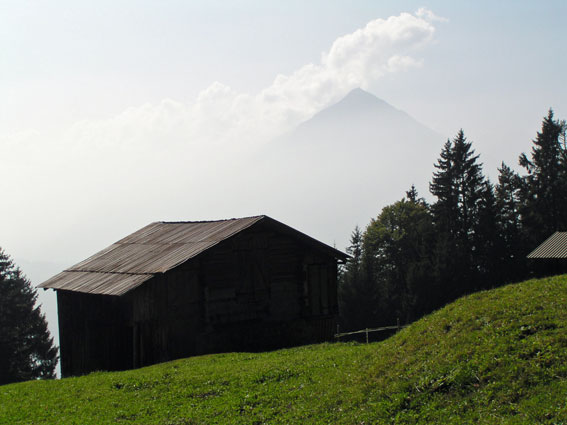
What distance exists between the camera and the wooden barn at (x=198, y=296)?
2566cm

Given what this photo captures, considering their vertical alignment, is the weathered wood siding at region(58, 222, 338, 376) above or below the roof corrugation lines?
below

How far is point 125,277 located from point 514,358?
63.2 ft

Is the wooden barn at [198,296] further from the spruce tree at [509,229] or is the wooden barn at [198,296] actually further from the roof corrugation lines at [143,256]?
the spruce tree at [509,229]

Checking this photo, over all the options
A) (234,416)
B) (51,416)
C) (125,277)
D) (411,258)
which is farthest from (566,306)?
(411,258)

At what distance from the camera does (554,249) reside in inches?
1674

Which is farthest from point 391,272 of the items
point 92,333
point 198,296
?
point 92,333

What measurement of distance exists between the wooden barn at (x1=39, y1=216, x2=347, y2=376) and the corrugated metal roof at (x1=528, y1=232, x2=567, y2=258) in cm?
1905

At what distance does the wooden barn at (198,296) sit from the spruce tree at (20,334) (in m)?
30.6

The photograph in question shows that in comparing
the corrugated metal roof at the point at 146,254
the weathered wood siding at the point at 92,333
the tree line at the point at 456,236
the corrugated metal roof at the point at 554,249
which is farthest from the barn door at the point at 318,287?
the tree line at the point at 456,236

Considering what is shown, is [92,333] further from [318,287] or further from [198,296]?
[318,287]

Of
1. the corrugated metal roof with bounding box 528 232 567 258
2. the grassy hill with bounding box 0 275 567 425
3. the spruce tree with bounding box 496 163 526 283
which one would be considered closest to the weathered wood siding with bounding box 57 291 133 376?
the grassy hill with bounding box 0 275 567 425

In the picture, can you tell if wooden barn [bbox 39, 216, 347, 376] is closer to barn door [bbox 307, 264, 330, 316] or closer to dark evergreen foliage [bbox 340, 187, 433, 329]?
A: barn door [bbox 307, 264, 330, 316]

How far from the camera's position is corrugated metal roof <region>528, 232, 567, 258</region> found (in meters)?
41.5

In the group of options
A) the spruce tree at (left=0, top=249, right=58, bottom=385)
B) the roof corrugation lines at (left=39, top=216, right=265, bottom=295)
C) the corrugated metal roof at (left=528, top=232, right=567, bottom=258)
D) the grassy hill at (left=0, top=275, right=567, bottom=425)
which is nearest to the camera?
the grassy hill at (left=0, top=275, right=567, bottom=425)
